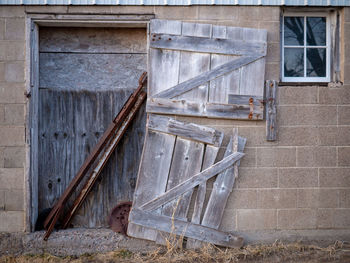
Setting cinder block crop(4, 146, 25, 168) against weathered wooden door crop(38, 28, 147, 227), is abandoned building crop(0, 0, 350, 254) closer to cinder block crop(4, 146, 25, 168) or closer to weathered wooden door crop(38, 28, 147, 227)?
cinder block crop(4, 146, 25, 168)

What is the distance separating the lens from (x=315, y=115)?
4.60 m

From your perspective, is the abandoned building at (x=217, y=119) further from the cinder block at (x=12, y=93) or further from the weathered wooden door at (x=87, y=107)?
the weathered wooden door at (x=87, y=107)

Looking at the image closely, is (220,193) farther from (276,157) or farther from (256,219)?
(276,157)

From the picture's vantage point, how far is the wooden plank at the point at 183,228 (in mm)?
4406

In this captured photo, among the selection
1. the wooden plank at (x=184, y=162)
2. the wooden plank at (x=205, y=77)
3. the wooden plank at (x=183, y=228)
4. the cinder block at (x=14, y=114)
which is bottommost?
the wooden plank at (x=183, y=228)

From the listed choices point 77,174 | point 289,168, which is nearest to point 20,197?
point 77,174

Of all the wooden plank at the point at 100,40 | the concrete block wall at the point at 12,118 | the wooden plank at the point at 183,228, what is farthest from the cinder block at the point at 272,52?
the concrete block wall at the point at 12,118

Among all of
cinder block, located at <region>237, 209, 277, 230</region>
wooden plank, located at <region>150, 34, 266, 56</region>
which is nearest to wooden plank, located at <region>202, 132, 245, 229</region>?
cinder block, located at <region>237, 209, 277, 230</region>

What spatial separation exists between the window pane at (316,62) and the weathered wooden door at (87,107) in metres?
2.12

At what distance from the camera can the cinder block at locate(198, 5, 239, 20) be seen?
14.9 feet

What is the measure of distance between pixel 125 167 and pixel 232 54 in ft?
6.47

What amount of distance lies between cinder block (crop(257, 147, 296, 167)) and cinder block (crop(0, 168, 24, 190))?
2.84m

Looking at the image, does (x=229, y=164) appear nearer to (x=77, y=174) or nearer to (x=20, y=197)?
(x=77, y=174)

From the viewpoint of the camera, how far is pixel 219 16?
455 centimetres
